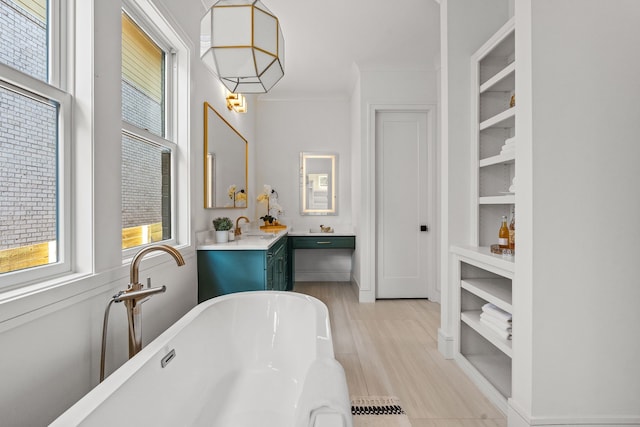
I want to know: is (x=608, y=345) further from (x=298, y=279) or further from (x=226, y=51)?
(x=298, y=279)

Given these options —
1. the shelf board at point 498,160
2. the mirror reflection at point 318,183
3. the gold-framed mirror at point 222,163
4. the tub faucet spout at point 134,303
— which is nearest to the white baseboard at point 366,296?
the mirror reflection at point 318,183

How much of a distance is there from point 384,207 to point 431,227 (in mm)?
621

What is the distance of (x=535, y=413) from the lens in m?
1.53

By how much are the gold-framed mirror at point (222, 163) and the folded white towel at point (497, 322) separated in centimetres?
223

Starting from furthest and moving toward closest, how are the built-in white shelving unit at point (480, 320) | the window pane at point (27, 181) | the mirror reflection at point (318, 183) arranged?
the mirror reflection at point (318, 183) < the built-in white shelving unit at point (480, 320) < the window pane at point (27, 181)

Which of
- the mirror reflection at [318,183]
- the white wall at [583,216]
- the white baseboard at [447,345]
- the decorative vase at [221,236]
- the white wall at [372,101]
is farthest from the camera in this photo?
the mirror reflection at [318,183]

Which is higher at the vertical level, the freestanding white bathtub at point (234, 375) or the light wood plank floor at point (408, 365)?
the freestanding white bathtub at point (234, 375)

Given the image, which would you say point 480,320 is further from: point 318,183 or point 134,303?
point 318,183

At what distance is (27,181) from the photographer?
3.98ft

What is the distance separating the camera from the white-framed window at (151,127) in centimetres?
188

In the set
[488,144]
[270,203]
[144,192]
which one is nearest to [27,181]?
[144,192]

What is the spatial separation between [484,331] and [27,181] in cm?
240

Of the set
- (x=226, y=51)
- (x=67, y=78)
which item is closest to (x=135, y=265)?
(x=67, y=78)

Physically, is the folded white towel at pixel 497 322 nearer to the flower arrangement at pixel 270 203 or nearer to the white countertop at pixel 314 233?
the white countertop at pixel 314 233
